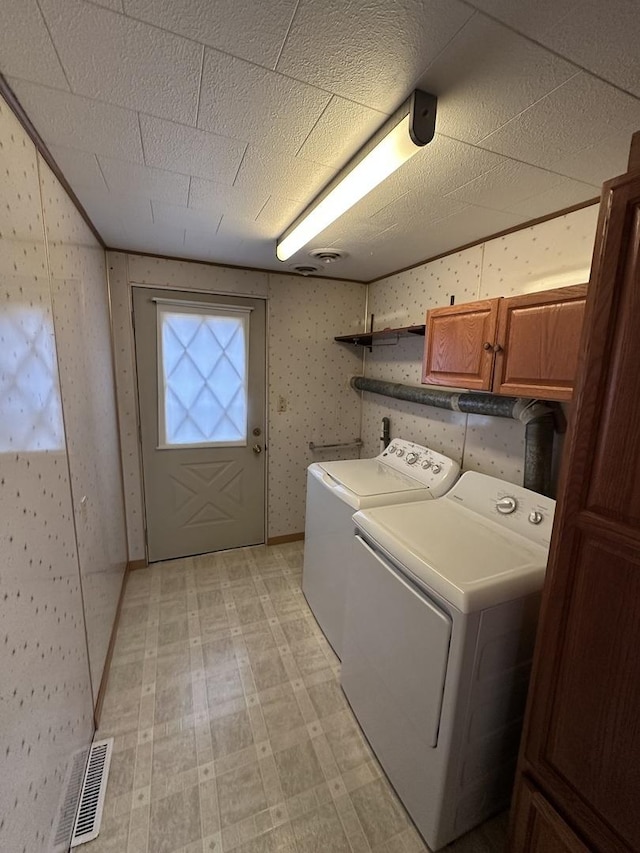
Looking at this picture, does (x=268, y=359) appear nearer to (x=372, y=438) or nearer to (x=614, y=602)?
(x=372, y=438)

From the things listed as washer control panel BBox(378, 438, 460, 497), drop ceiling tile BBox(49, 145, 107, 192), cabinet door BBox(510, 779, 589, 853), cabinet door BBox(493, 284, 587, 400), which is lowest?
cabinet door BBox(510, 779, 589, 853)

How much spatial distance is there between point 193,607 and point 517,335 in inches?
98.0

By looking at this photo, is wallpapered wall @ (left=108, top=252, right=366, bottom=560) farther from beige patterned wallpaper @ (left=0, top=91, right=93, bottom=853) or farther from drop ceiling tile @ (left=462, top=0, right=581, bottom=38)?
drop ceiling tile @ (left=462, top=0, right=581, bottom=38)

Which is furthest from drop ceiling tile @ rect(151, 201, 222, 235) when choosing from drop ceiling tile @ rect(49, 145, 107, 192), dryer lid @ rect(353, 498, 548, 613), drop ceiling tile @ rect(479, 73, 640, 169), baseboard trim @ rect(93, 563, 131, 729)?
baseboard trim @ rect(93, 563, 131, 729)

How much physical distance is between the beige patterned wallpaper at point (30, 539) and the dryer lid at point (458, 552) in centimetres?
115

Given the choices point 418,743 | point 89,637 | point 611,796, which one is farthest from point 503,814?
point 89,637

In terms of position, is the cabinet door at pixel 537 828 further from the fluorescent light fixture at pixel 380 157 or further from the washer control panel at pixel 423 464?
the fluorescent light fixture at pixel 380 157

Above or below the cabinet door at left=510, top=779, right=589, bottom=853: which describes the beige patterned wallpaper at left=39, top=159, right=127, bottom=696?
above

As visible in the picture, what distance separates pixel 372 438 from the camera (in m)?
3.09

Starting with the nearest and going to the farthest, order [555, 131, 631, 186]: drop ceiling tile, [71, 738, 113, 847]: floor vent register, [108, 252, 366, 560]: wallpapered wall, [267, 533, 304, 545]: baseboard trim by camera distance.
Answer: [555, 131, 631, 186]: drop ceiling tile < [71, 738, 113, 847]: floor vent register < [108, 252, 366, 560]: wallpapered wall < [267, 533, 304, 545]: baseboard trim

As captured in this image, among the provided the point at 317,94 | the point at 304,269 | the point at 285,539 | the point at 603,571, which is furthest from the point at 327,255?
the point at 285,539

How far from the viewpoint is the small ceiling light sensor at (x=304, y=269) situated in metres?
2.54

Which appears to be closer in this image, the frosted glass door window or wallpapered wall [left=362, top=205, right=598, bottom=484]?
wallpapered wall [left=362, top=205, right=598, bottom=484]

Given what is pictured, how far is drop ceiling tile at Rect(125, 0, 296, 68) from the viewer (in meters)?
0.69
